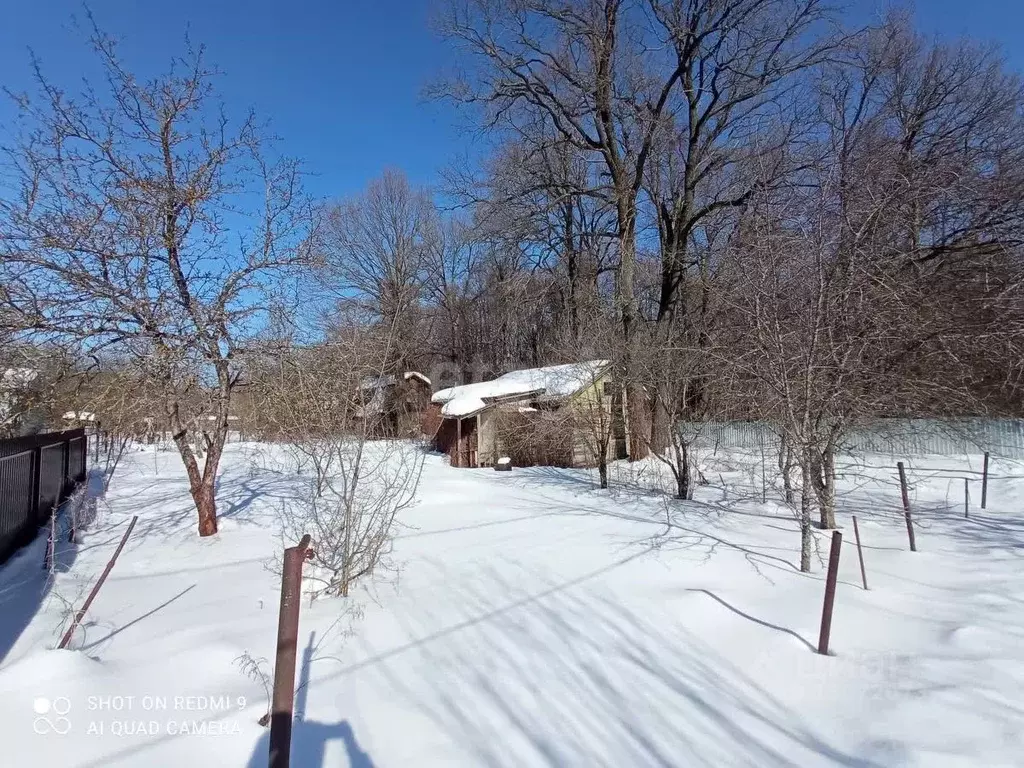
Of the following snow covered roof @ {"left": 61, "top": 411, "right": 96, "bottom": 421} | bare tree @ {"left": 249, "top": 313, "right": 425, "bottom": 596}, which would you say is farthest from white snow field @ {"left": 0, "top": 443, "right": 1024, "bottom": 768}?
snow covered roof @ {"left": 61, "top": 411, "right": 96, "bottom": 421}

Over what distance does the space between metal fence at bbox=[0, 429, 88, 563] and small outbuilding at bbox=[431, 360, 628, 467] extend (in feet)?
31.2

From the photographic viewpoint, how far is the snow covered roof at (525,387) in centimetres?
1468

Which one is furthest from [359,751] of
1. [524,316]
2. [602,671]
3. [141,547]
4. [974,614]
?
[524,316]

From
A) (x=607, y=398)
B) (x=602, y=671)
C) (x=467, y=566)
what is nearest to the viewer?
(x=602, y=671)

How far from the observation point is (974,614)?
5.18 metres

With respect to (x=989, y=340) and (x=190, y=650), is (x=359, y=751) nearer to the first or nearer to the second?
(x=190, y=650)

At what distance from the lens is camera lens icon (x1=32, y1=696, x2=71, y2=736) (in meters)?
3.14

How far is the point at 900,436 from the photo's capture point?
27.3 ft

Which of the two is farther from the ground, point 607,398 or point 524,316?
point 524,316

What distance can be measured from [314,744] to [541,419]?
12735mm

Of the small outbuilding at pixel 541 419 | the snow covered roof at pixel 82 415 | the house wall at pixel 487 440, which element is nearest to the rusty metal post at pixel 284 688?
the snow covered roof at pixel 82 415

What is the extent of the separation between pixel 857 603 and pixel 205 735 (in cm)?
521

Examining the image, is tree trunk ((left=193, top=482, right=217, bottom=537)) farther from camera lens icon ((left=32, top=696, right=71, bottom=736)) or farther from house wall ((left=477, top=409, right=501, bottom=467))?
house wall ((left=477, top=409, right=501, bottom=467))

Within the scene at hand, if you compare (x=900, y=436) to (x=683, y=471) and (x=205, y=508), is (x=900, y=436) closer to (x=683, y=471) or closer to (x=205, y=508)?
(x=683, y=471)
